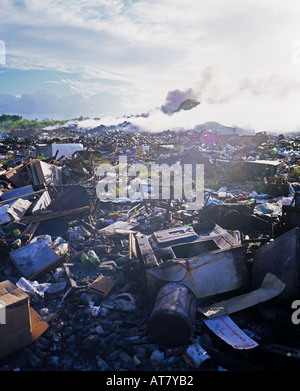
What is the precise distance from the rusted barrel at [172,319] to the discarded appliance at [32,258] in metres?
2.11

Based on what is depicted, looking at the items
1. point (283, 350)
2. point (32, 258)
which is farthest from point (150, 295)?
point (32, 258)

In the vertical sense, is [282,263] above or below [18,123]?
below

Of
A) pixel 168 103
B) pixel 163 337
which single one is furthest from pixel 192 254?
pixel 168 103

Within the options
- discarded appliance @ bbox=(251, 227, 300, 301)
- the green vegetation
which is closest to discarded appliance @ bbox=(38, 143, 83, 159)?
discarded appliance @ bbox=(251, 227, 300, 301)

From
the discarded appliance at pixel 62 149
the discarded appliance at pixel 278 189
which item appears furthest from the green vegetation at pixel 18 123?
the discarded appliance at pixel 278 189

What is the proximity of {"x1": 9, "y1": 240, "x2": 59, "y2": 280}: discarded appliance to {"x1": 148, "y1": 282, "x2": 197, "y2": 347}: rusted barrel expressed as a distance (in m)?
2.11

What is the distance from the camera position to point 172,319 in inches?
92.8

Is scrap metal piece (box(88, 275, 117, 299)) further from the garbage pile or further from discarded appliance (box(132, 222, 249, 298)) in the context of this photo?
discarded appliance (box(132, 222, 249, 298))

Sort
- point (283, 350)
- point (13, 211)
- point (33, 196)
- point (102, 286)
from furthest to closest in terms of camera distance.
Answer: point (33, 196) → point (13, 211) → point (102, 286) → point (283, 350)

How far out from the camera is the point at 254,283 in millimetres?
3031

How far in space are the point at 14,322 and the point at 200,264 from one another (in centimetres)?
194

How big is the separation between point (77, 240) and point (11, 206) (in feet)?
5.42

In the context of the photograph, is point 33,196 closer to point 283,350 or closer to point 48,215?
point 48,215
